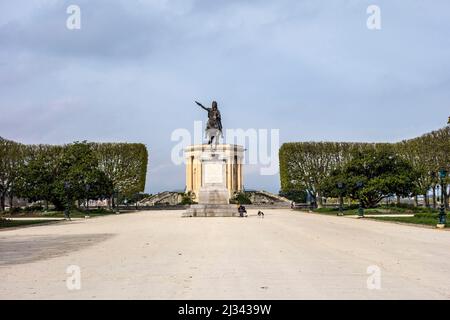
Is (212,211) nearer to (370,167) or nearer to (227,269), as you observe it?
(370,167)

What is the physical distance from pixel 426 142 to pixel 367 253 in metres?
58.9

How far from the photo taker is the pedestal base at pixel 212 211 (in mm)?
52438

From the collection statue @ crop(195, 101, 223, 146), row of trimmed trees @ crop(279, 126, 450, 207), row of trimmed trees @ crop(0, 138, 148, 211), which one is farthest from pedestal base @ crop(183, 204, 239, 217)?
row of trimmed trees @ crop(0, 138, 148, 211)

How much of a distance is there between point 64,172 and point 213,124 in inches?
945

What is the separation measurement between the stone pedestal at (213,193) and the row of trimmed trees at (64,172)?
13.7 meters

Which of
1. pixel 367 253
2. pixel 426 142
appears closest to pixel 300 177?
pixel 426 142

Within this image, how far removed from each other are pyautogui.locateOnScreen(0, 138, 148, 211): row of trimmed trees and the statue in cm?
1491

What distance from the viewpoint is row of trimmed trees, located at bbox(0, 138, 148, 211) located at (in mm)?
67375

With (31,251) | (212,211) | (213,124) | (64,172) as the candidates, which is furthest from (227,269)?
(64,172)

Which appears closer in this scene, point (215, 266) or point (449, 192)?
point (215, 266)

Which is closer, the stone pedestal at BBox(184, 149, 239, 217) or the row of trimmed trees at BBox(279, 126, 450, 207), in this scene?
the stone pedestal at BBox(184, 149, 239, 217)

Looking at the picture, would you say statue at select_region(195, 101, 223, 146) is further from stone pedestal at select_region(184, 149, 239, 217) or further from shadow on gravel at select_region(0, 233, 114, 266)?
shadow on gravel at select_region(0, 233, 114, 266)

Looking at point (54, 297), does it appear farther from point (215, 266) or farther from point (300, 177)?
point (300, 177)

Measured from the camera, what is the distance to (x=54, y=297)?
395 inches
